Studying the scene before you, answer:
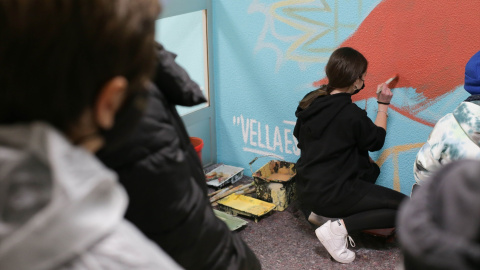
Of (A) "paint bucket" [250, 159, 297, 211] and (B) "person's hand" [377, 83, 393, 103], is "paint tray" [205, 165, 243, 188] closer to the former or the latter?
(A) "paint bucket" [250, 159, 297, 211]

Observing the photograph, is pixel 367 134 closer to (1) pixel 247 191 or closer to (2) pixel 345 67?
(2) pixel 345 67

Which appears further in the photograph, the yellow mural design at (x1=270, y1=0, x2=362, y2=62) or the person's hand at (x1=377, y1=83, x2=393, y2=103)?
the yellow mural design at (x1=270, y1=0, x2=362, y2=62)

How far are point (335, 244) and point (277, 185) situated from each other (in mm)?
585

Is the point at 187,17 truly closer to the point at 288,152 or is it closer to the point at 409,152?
the point at 288,152

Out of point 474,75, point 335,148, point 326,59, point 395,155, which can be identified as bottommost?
point 395,155

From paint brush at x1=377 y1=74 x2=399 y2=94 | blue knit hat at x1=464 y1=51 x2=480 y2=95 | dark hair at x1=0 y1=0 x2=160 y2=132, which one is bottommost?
paint brush at x1=377 y1=74 x2=399 y2=94

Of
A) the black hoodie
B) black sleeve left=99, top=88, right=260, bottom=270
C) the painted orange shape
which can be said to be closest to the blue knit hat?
the painted orange shape

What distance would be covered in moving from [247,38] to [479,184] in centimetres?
273

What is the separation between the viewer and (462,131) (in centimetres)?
203

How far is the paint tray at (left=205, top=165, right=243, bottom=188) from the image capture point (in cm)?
324

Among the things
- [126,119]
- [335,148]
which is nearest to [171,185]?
[126,119]

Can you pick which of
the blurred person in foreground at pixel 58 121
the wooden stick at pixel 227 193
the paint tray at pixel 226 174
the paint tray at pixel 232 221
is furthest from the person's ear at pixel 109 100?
the paint tray at pixel 226 174

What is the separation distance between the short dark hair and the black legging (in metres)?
0.56

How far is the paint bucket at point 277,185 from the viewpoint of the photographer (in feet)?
9.77
